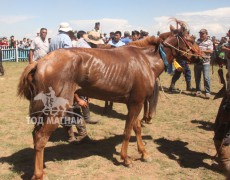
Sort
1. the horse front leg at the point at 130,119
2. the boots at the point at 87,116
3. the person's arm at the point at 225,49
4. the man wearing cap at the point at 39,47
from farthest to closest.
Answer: the man wearing cap at the point at 39,47 → the boots at the point at 87,116 → the person's arm at the point at 225,49 → the horse front leg at the point at 130,119

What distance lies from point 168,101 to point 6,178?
623 cm

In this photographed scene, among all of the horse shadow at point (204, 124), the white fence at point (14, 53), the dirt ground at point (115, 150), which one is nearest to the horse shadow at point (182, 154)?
the dirt ground at point (115, 150)

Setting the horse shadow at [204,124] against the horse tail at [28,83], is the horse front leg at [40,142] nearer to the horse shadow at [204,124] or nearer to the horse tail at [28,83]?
the horse tail at [28,83]

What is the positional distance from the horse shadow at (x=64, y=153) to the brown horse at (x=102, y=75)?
0.49m

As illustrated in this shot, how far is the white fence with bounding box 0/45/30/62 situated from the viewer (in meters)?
21.0

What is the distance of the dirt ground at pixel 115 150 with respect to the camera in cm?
424

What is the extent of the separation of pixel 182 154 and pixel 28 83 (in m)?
2.89

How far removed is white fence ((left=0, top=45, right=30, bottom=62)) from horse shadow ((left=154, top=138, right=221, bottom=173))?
18119 millimetres

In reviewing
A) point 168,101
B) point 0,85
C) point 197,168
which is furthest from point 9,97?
point 197,168

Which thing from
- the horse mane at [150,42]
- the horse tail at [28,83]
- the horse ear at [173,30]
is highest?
the horse ear at [173,30]

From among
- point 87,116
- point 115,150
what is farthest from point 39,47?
point 115,150

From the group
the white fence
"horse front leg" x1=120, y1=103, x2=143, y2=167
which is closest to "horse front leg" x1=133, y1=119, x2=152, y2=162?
"horse front leg" x1=120, y1=103, x2=143, y2=167

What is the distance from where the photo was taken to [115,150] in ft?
16.9

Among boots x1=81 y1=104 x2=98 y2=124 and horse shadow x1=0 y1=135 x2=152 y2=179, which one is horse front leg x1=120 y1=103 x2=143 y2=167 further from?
boots x1=81 y1=104 x2=98 y2=124
